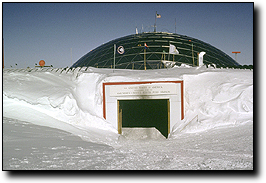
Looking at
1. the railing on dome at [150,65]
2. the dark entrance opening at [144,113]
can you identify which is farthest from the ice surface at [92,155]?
the railing on dome at [150,65]

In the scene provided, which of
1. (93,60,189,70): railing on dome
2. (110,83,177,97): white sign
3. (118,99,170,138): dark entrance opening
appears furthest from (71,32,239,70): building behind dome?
(110,83,177,97): white sign

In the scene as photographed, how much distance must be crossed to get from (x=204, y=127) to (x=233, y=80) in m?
4.05

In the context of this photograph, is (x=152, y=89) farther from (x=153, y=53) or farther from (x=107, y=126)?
(x=153, y=53)

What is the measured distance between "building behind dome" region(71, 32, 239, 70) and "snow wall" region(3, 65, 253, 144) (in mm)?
5291

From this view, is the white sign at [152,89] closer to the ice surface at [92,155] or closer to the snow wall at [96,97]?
the snow wall at [96,97]

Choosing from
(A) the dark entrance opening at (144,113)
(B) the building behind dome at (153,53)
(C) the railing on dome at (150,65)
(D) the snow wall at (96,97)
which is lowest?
(A) the dark entrance opening at (144,113)

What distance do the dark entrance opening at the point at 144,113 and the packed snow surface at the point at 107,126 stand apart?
125 cm

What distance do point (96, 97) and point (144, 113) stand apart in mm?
7500

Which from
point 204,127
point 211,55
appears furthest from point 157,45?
point 204,127

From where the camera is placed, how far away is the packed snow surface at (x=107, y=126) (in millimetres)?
5453

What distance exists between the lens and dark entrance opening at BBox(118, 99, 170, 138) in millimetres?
16992

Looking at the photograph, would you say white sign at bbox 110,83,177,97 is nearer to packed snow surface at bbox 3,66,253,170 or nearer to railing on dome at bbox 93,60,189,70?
packed snow surface at bbox 3,66,253,170

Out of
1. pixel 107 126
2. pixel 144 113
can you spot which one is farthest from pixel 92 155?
pixel 144 113

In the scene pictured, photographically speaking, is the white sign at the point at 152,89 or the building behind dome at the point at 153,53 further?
the building behind dome at the point at 153,53
